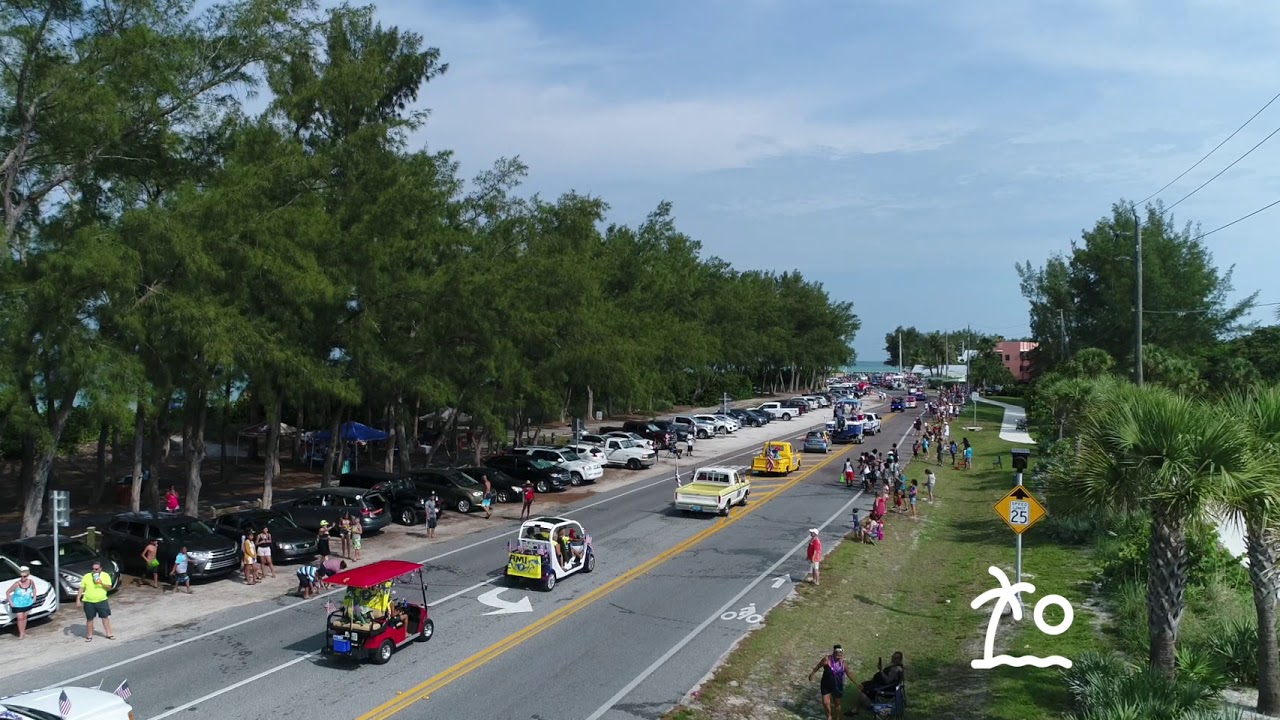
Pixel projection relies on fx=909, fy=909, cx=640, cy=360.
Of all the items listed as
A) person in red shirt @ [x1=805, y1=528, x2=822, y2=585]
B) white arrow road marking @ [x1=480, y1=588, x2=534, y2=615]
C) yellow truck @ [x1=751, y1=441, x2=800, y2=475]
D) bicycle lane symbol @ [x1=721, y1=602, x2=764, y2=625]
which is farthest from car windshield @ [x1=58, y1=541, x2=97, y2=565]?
yellow truck @ [x1=751, y1=441, x2=800, y2=475]

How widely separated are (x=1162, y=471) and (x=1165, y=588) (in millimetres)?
2201

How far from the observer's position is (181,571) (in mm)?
20812

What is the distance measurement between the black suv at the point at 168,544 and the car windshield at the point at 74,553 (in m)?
0.67

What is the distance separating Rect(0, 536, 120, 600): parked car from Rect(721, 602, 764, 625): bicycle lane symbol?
43.3 ft

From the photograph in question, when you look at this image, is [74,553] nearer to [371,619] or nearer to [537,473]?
[371,619]

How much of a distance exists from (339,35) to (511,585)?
21969 mm

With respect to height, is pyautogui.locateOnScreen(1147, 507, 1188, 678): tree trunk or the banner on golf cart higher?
pyautogui.locateOnScreen(1147, 507, 1188, 678): tree trunk

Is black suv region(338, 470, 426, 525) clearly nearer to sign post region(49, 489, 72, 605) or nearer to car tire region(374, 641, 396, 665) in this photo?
sign post region(49, 489, 72, 605)

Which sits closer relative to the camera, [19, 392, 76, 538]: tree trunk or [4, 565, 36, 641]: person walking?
[4, 565, 36, 641]: person walking

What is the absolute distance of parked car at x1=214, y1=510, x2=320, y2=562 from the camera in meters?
23.9

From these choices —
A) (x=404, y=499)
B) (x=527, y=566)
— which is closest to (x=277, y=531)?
(x=404, y=499)

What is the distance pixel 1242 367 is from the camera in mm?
44844

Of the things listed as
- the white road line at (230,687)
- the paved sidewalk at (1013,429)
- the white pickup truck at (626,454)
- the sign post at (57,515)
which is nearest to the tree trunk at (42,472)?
the sign post at (57,515)

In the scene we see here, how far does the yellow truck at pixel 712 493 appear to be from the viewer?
3094 cm
